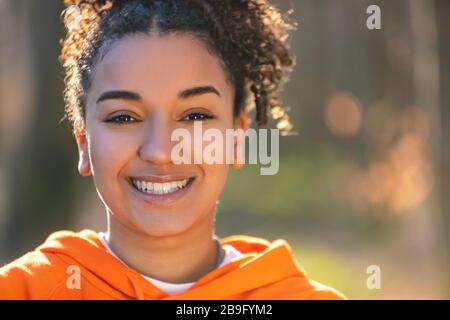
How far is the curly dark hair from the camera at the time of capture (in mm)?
2385

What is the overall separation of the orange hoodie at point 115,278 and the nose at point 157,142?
346 millimetres

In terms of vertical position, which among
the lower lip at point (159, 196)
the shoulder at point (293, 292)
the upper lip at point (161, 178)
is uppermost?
the upper lip at point (161, 178)

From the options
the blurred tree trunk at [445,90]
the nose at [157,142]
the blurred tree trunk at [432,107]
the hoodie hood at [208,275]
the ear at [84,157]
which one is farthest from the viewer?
the blurred tree trunk at [432,107]

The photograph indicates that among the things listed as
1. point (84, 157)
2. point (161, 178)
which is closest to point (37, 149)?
point (84, 157)

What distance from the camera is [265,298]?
2379mm

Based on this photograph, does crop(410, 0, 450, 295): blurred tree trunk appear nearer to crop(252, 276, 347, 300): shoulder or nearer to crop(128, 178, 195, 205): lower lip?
crop(252, 276, 347, 300): shoulder

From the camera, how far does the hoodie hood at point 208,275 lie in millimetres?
2316

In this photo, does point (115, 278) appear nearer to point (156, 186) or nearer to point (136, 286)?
point (136, 286)

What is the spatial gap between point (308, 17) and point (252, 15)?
10.1 meters

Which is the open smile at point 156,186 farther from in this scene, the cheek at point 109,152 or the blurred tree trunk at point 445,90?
the blurred tree trunk at point 445,90

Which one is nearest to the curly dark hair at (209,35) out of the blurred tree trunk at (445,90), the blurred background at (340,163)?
the blurred background at (340,163)

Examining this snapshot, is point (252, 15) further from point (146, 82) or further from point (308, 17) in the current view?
point (308, 17)

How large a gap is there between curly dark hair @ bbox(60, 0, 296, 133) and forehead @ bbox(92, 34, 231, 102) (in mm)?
31
